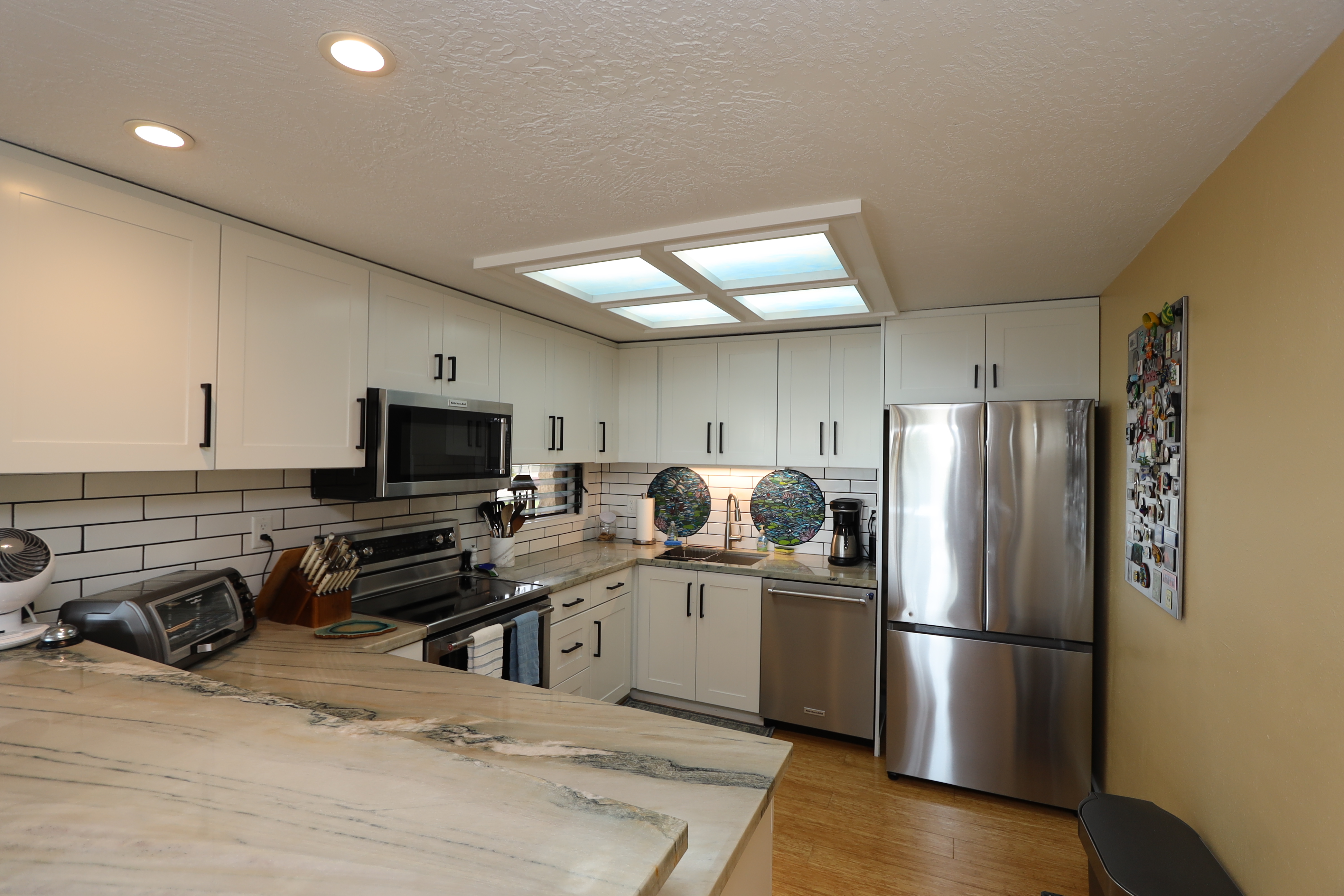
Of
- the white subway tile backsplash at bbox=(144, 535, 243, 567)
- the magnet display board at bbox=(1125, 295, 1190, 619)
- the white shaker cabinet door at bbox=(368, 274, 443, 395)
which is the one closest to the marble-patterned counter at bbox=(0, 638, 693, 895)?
the white subway tile backsplash at bbox=(144, 535, 243, 567)

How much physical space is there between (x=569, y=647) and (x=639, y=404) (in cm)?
162

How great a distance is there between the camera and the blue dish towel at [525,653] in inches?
110

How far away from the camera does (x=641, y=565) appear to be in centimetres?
385

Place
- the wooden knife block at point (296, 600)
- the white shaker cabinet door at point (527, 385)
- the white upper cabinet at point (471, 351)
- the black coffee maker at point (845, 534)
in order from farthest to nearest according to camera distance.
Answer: the black coffee maker at point (845, 534), the white shaker cabinet door at point (527, 385), the white upper cabinet at point (471, 351), the wooden knife block at point (296, 600)

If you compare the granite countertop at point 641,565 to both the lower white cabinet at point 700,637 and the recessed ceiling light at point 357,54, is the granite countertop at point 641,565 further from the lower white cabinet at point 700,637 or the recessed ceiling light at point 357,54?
the recessed ceiling light at point 357,54

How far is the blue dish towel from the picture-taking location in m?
2.79

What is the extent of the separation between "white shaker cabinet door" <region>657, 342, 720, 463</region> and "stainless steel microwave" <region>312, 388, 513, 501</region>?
124 cm

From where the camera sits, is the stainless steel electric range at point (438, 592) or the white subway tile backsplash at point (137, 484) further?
the stainless steel electric range at point (438, 592)

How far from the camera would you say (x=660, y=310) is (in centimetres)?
329

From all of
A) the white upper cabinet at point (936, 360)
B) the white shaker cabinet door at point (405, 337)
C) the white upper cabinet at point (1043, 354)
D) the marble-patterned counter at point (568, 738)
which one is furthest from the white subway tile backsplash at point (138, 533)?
the white upper cabinet at point (1043, 354)

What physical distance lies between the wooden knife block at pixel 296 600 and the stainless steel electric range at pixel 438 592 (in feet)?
0.56

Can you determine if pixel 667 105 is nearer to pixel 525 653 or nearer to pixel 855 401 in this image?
pixel 525 653

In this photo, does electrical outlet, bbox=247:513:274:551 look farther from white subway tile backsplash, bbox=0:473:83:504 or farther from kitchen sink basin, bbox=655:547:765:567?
kitchen sink basin, bbox=655:547:765:567

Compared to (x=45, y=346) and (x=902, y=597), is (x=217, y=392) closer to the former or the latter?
(x=45, y=346)
